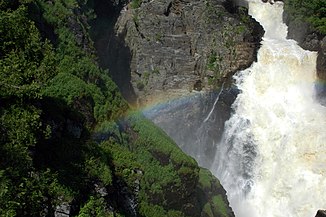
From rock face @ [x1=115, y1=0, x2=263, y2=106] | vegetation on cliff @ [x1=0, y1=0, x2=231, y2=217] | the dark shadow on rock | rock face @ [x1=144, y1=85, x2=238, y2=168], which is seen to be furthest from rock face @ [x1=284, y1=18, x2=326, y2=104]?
vegetation on cliff @ [x1=0, y1=0, x2=231, y2=217]

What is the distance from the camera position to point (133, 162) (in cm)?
2122

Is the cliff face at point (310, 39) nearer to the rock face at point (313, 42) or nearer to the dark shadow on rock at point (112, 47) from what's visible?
the rock face at point (313, 42)

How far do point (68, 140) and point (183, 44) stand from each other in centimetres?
2565

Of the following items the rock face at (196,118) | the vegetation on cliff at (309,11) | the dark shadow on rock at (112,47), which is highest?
the vegetation on cliff at (309,11)

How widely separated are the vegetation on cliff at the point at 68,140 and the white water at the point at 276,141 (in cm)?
619

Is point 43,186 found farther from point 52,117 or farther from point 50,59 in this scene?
point 50,59

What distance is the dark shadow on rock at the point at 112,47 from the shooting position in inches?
1596

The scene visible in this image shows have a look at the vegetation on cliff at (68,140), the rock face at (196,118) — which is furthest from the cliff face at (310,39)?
the vegetation on cliff at (68,140)

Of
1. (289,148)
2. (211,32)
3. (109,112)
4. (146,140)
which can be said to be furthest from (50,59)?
(211,32)

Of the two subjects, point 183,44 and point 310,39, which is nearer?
point 183,44

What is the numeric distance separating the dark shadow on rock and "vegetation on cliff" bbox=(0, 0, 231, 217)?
10746 mm

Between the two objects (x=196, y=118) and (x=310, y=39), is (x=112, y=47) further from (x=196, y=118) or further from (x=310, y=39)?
(x=310, y=39)

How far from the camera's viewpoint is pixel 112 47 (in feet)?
139

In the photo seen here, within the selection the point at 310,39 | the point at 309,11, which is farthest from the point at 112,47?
the point at 309,11
